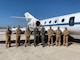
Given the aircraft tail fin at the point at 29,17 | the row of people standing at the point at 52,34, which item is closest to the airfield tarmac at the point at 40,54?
the row of people standing at the point at 52,34

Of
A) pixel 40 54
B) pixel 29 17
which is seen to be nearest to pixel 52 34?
pixel 40 54

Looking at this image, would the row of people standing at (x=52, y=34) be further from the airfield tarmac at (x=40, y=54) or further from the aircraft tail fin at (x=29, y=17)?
the aircraft tail fin at (x=29, y=17)

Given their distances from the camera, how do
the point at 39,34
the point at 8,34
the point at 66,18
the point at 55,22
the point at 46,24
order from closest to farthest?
the point at 8,34, the point at 39,34, the point at 66,18, the point at 55,22, the point at 46,24

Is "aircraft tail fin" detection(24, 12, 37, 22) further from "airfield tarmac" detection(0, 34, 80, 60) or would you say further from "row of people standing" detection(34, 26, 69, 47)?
"airfield tarmac" detection(0, 34, 80, 60)

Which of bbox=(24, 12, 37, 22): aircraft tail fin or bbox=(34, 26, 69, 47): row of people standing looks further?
bbox=(24, 12, 37, 22): aircraft tail fin

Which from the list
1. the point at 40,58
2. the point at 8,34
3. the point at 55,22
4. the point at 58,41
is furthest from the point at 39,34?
the point at 40,58

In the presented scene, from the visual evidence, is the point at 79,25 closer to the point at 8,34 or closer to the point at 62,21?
the point at 62,21

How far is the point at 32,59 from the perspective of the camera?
974 centimetres

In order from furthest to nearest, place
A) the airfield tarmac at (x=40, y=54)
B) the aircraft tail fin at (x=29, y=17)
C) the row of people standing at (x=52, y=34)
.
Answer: the aircraft tail fin at (x=29, y=17)
the row of people standing at (x=52, y=34)
the airfield tarmac at (x=40, y=54)

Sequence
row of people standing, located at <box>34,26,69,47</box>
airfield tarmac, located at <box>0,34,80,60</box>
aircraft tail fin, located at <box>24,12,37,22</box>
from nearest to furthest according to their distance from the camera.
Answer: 1. airfield tarmac, located at <box>0,34,80,60</box>
2. row of people standing, located at <box>34,26,69,47</box>
3. aircraft tail fin, located at <box>24,12,37,22</box>

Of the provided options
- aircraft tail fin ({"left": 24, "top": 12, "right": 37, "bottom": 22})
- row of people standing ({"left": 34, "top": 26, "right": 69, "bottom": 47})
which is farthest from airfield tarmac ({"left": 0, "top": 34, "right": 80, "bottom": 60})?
aircraft tail fin ({"left": 24, "top": 12, "right": 37, "bottom": 22})

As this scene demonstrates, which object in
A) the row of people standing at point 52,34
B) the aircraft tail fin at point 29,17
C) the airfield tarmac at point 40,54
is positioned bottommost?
the airfield tarmac at point 40,54

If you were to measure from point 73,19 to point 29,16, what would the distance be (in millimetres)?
15111

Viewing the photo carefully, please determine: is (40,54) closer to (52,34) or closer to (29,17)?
(52,34)
